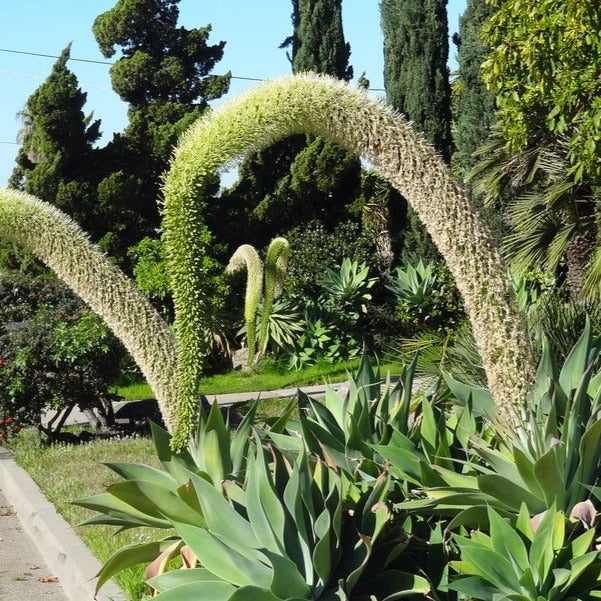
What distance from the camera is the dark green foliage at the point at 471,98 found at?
62.1 feet

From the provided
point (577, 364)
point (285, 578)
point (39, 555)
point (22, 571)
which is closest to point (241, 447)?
point (285, 578)

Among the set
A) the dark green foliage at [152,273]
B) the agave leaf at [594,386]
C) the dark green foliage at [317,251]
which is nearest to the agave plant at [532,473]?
the agave leaf at [594,386]

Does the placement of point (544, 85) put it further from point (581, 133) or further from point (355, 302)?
point (355, 302)

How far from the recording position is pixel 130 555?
4.48m

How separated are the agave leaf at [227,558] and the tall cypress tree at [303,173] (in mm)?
17925

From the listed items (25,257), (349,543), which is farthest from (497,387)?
(25,257)

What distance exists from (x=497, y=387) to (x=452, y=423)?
107 centimetres

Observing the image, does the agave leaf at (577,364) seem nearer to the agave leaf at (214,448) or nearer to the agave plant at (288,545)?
the agave plant at (288,545)

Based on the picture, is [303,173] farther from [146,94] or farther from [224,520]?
[224,520]

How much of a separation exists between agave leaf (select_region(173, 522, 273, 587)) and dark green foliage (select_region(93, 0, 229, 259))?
17.0m

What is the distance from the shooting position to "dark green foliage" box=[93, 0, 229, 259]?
20.8m

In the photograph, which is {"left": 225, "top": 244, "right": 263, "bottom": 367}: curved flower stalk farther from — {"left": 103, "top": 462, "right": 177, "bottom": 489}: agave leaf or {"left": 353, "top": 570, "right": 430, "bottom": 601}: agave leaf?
{"left": 353, "top": 570, "right": 430, "bottom": 601}: agave leaf

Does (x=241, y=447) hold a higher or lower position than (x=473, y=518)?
higher

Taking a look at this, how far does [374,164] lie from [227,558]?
5.19ft
